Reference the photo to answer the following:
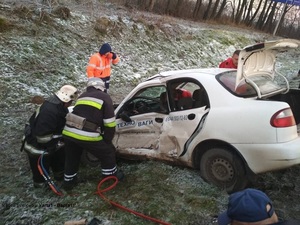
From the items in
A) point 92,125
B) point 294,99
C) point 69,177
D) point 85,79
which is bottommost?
point 85,79

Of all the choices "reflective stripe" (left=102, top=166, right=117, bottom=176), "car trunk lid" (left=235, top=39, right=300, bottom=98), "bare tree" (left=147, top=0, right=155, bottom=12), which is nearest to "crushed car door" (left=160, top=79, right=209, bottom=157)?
"car trunk lid" (left=235, top=39, right=300, bottom=98)

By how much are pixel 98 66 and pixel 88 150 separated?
13.6 feet

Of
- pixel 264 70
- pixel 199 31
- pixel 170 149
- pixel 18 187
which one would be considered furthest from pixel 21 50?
pixel 199 31

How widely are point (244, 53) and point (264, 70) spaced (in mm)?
625

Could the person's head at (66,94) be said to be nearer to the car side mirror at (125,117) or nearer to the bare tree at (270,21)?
the car side mirror at (125,117)

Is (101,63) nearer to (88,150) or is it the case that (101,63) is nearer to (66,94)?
(66,94)

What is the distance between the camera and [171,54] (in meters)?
15.4

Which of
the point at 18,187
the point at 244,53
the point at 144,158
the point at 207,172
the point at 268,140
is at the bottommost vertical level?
the point at 18,187

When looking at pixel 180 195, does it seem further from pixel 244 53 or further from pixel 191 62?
pixel 191 62

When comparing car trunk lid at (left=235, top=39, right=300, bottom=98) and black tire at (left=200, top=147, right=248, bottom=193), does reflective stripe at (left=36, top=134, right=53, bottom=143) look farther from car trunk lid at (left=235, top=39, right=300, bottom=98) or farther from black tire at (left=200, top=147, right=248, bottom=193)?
car trunk lid at (left=235, top=39, right=300, bottom=98)

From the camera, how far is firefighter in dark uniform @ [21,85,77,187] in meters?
4.26

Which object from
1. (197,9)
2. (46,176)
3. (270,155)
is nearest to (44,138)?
(46,176)

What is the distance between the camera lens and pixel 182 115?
4.27 meters

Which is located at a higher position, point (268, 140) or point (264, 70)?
point (264, 70)
